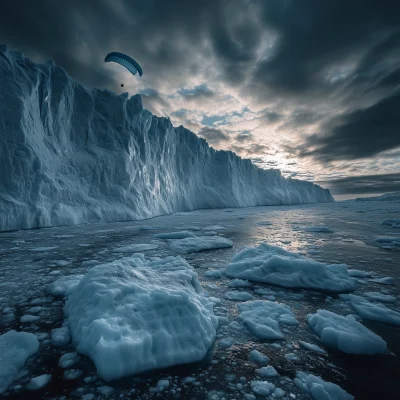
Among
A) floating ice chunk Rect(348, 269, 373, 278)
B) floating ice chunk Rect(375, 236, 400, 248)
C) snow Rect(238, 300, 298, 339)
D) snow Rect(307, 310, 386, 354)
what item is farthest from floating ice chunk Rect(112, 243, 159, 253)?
floating ice chunk Rect(375, 236, 400, 248)

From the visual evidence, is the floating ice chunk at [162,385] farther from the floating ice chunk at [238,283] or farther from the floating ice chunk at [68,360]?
the floating ice chunk at [238,283]

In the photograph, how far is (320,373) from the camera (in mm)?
1331

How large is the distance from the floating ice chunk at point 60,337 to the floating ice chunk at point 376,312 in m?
2.75

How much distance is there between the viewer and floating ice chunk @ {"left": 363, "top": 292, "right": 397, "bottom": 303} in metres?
2.34

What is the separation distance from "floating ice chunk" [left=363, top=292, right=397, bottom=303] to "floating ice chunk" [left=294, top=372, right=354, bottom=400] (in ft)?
5.65

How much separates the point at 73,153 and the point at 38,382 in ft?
39.7

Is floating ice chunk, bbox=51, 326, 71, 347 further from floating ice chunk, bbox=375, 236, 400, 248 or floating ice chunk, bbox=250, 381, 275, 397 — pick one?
floating ice chunk, bbox=375, 236, 400, 248

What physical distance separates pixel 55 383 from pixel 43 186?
31.2 feet

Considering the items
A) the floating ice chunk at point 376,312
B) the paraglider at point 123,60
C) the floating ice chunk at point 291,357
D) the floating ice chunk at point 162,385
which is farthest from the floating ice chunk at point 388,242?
the paraglider at point 123,60

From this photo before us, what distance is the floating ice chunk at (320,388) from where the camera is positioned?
116 cm

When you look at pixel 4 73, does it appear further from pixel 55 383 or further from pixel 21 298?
pixel 55 383

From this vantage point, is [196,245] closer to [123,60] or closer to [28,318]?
[28,318]

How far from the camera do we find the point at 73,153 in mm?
11094

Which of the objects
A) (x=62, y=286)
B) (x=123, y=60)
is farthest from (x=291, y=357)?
(x=123, y=60)
